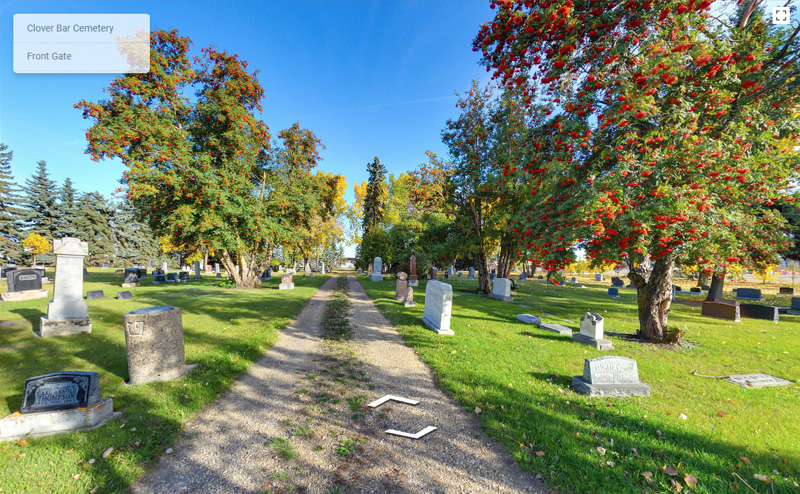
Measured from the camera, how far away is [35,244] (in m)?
31.3

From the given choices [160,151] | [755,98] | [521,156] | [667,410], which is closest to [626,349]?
[667,410]

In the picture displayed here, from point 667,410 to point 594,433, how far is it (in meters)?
1.69

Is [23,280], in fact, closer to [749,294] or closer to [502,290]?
[502,290]

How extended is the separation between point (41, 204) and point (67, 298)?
45.7 m

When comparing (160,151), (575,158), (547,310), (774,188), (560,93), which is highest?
(160,151)

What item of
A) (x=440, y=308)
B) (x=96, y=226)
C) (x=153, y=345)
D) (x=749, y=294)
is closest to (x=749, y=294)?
(x=749, y=294)

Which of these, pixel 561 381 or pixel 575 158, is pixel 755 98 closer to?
pixel 575 158

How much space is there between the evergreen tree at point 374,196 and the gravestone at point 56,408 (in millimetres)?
33829

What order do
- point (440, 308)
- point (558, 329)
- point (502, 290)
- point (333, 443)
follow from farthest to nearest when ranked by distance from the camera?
point (502, 290), point (558, 329), point (440, 308), point (333, 443)

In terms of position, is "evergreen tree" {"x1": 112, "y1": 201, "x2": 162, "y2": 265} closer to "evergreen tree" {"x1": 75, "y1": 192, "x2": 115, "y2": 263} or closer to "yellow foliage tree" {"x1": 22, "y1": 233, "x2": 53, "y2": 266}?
"evergreen tree" {"x1": 75, "y1": 192, "x2": 115, "y2": 263}

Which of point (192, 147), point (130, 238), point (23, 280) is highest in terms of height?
point (192, 147)

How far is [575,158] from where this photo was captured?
6758mm

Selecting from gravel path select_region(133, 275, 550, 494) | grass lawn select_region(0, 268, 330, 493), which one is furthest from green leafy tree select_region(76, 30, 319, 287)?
gravel path select_region(133, 275, 550, 494)

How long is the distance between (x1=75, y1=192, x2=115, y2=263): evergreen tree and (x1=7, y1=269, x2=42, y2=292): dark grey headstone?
33987mm
